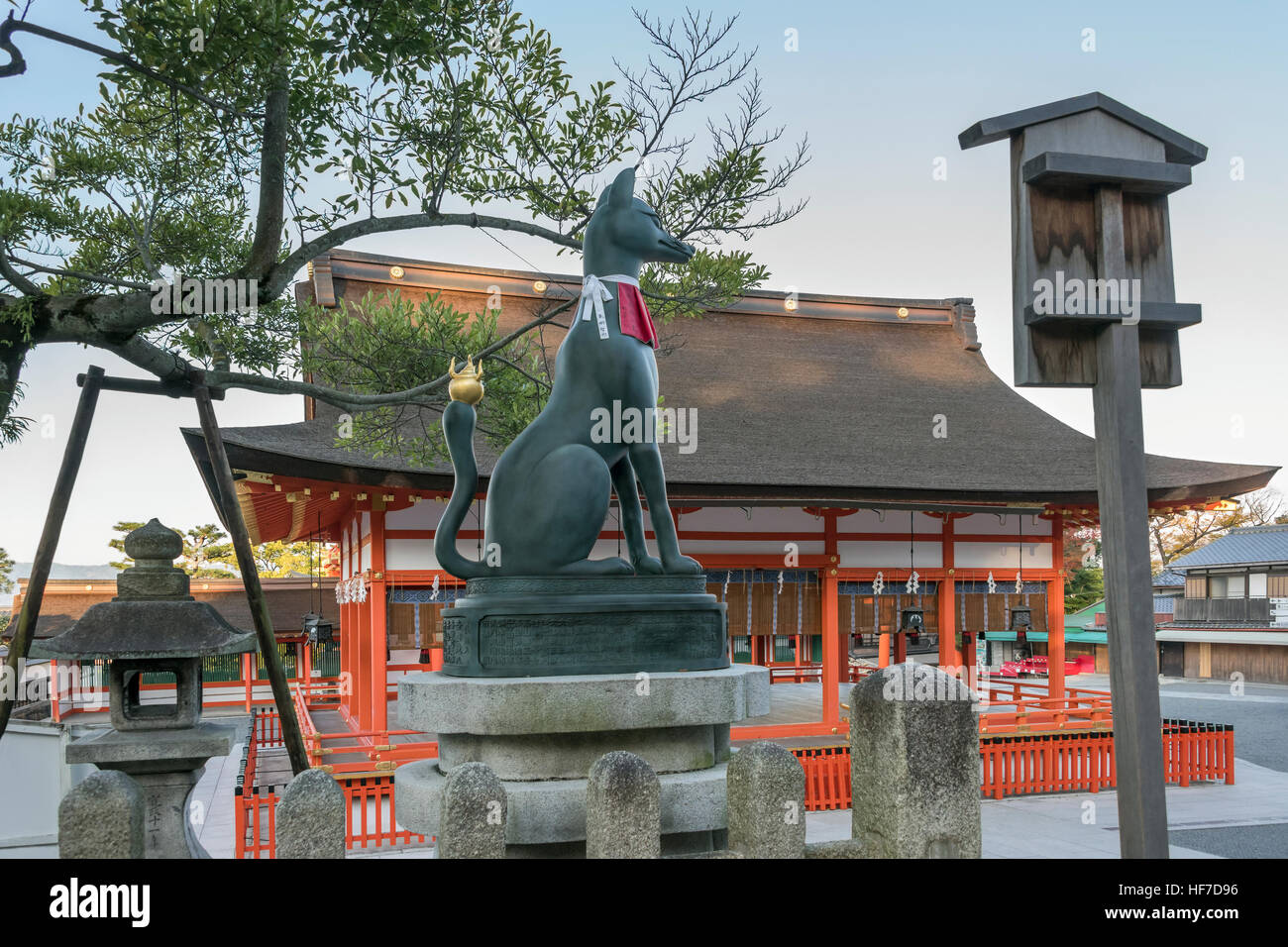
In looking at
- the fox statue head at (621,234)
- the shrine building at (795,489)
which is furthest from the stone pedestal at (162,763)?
the shrine building at (795,489)

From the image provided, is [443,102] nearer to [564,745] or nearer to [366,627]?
[564,745]

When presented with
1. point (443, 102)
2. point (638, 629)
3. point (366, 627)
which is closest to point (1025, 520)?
point (366, 627)

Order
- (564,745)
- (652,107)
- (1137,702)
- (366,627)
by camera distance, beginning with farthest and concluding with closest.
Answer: (366,627) < (652,107) < (564,745) < (1137,702)

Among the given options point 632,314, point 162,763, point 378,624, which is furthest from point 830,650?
point 632,314

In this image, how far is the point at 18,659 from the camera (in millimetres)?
4934

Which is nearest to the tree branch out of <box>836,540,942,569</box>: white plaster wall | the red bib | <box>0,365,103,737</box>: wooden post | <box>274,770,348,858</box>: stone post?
<box>0,365,103,737</box>: wooden post

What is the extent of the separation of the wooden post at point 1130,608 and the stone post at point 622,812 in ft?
4.51

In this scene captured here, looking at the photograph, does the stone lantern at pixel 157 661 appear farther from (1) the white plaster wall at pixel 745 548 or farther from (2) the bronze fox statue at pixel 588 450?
(1) the white plaster wall at pixel 745 548

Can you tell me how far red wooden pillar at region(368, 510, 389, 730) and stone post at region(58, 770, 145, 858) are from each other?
931 centimetres

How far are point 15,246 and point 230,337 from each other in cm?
208

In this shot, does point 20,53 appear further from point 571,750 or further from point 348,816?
point 348,816

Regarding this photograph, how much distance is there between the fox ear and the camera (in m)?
4.28

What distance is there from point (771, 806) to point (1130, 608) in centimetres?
134

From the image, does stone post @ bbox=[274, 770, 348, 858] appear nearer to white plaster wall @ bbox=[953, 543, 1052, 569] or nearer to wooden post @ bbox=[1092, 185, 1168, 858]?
wooden post @ bbox=[1092, 185, 1168, 858]
